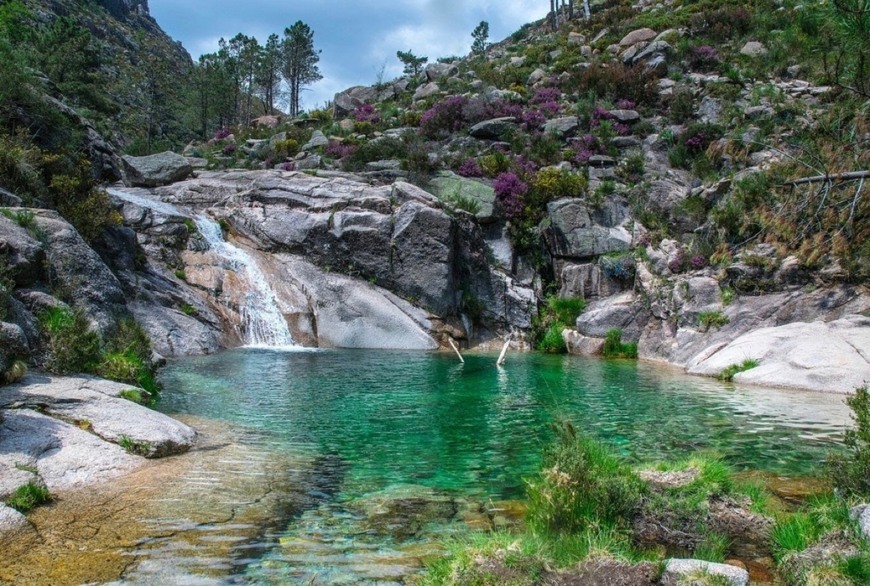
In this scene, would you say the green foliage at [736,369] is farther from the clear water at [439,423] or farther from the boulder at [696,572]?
the boulder at [696,572]

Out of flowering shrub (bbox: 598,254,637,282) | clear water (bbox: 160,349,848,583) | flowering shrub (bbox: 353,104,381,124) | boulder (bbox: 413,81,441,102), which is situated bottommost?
clear water (bbox: 160,349,848,583)

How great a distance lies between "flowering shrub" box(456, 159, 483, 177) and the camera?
119ft

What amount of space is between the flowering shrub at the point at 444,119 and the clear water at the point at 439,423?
2767 centimetres

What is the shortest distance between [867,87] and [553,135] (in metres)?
32.7

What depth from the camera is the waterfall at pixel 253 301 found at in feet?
83.4

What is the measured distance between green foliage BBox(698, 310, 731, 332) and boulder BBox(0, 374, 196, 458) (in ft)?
65.9

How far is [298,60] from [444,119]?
30824 millimetres

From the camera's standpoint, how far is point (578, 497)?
17.7ft

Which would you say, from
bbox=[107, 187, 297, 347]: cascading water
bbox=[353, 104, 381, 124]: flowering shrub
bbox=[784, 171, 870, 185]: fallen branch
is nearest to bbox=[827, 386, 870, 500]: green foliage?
bbox=[784, 171, 870, 185]: fallen branch

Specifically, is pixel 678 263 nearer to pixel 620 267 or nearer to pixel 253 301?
pixel 620 267

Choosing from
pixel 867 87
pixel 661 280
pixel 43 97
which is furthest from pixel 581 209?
pixel 43 97

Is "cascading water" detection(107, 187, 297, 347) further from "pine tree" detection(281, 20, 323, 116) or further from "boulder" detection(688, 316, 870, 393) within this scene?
"pine tree" detection(281, 20, 323, 116)

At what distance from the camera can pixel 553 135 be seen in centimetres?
4016

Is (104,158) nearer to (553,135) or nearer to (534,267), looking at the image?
(534,267)
